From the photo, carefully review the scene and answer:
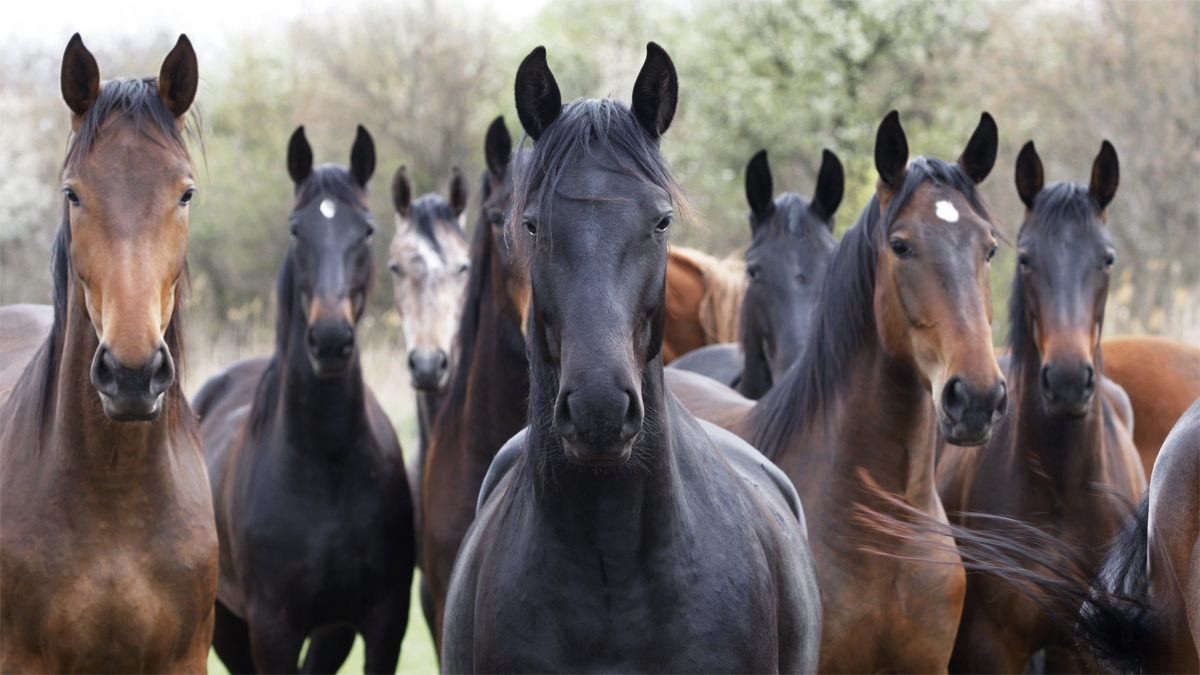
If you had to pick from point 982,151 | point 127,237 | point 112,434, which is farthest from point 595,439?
point 982,151

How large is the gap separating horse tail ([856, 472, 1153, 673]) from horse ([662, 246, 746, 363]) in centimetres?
511

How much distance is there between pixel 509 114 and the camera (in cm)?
2111

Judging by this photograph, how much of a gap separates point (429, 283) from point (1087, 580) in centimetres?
382

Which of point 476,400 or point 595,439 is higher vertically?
point 595,439

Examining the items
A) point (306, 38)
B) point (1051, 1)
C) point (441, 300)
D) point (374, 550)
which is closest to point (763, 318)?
point (441, 300)

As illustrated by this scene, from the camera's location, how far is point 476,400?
4539mm

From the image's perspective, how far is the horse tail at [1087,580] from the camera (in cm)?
248

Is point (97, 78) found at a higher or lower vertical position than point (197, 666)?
higher

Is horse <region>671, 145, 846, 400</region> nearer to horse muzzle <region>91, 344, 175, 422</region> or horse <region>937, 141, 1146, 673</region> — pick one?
horse <region>937, 141, 1146, 673</region>

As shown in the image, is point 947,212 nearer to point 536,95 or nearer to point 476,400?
point 536,95

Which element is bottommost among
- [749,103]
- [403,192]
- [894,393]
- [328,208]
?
[894,393]

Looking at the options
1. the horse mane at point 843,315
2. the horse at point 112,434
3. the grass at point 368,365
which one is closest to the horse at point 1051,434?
the horse mane at point 843,315

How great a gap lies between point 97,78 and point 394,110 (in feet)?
59.6

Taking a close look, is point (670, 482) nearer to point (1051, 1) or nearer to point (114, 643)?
point (114, 643)
